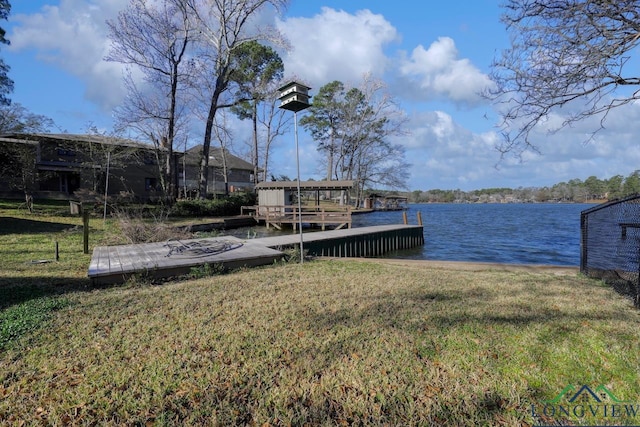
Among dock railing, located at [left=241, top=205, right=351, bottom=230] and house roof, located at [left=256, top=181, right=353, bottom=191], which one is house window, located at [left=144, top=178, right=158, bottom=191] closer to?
dock railing, located at [left=241, top=205, right=351, bottom=230]

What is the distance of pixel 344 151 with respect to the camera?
117ft

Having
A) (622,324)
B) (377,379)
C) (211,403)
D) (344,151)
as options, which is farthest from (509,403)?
(344,151)

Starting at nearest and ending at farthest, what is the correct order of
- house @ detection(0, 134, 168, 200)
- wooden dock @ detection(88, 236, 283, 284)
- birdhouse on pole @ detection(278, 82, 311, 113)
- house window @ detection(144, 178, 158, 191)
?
wooden dock @ detection(88, 236, 283, 284), birdhouse on pole @ detection(278, 82, 311, 113), house @ detection(0, 134, 168, 200), house window @ detection(144, 178, 158, 191)

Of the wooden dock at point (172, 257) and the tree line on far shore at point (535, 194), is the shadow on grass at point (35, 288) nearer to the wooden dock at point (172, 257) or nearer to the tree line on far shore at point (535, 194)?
the wooden dock at point (172, 257)

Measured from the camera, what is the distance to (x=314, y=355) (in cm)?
263

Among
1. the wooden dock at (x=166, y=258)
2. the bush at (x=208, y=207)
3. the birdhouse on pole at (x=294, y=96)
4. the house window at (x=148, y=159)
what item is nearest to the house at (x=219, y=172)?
the house window at (x=148, y=159)

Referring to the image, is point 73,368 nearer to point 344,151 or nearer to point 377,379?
point 377,379

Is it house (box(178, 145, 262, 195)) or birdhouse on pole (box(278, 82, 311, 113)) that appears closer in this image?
birdhouse on pole (box(278, 82, 311, 113))

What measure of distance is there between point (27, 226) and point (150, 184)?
18713mm

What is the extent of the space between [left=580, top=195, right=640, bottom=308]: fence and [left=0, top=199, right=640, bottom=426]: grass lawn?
1.43ft

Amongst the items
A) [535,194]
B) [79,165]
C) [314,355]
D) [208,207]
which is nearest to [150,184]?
[79,165]

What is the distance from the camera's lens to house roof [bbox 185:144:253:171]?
38200 millimetres

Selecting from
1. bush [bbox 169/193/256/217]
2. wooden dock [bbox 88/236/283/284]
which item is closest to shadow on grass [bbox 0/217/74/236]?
wooden dock [bbox 88/236/283/284]

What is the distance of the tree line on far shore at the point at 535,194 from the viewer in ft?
261
